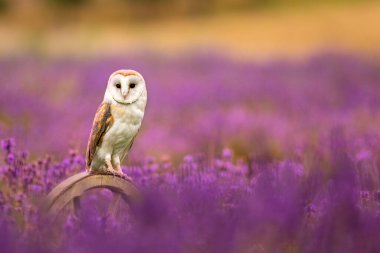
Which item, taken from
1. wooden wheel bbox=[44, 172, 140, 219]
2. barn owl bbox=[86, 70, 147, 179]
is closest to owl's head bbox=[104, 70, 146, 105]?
barn owl bbox=[86, 70, 147, 179]

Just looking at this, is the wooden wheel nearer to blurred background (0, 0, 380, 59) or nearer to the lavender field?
the lavender field

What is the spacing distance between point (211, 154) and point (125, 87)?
150 centimetres

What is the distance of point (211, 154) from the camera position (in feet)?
14.4

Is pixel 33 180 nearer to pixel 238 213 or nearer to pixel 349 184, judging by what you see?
pixel 238 213

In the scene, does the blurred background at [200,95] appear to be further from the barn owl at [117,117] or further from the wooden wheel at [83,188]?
the wooden wheel at [83,188]

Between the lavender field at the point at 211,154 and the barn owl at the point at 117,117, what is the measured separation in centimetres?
20

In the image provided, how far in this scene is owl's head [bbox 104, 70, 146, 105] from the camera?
9.68 ft

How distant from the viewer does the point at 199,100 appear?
308 inches

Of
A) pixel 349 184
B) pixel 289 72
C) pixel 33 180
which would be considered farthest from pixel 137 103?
pixel 289 72

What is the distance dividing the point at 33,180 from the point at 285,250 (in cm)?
123

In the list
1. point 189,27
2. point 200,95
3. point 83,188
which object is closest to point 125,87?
point 83,188

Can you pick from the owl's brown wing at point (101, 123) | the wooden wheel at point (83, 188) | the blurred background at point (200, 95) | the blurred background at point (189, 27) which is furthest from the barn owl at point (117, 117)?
the blurred background at point (189, 27)

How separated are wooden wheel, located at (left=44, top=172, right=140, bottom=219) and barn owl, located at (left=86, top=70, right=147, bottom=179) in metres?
0.13

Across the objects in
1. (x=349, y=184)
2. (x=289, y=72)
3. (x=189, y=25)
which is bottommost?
(x=349, y=184)
